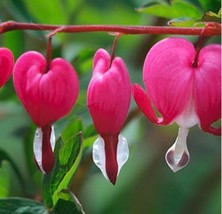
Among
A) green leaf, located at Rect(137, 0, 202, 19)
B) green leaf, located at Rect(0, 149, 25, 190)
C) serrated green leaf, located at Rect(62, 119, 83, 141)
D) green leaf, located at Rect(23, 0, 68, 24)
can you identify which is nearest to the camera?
green leaf, located at Rect(137, 0, 202, 19)

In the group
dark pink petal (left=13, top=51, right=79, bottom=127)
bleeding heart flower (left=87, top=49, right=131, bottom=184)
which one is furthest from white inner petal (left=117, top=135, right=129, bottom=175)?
dark pink petal (left=13, top=51, right=79, bottom=127)

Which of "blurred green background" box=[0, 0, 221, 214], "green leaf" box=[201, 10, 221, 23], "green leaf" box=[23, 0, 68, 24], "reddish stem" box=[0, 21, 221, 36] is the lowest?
"blurred green background" box=[0, 0, 221, 214]

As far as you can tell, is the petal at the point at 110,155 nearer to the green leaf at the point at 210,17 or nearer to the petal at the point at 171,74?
the petal at the point at 171,74

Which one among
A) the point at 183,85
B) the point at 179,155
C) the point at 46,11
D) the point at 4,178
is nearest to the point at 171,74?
the point at 183,85

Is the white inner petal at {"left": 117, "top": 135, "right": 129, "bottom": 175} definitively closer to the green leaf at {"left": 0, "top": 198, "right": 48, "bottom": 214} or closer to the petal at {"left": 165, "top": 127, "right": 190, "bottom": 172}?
the petal at {"left": 165, "top": 127, "right": 190, "bottom": 172}

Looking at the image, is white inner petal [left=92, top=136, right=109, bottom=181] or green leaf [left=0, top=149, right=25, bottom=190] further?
green leaf [left=0, top=149, right=25, bottom=190]

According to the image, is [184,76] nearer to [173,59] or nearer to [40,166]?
[173,59]

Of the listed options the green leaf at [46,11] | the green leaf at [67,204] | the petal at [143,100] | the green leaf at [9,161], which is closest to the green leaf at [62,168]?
the green leaf at [67,204]
